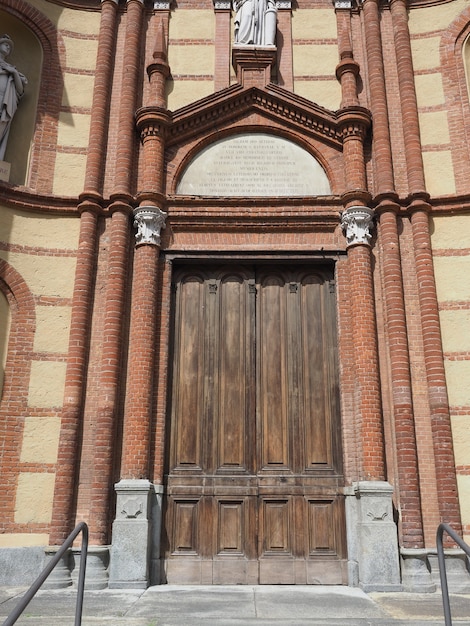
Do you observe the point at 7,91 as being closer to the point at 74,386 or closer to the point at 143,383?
the point at 74,386

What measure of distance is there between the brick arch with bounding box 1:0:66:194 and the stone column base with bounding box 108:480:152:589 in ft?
16.7

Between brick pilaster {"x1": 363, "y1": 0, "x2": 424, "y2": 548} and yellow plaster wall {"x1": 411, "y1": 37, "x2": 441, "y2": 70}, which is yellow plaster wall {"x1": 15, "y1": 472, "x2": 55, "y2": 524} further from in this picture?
yellow plaster wall {"x1": 411, "y1": 37, "x2": 441, "y2": 70}

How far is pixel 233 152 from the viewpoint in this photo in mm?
10328

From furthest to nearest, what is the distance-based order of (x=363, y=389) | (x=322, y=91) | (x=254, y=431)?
1. (x=322, y=91)
2. (x=254, y=431)
3. (x=363, y=389)

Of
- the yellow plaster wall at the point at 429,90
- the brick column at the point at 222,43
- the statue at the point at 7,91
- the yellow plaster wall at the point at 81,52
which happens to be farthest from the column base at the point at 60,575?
the yellow plaster wall at the point at 429,90

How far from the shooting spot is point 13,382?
8.80 meters

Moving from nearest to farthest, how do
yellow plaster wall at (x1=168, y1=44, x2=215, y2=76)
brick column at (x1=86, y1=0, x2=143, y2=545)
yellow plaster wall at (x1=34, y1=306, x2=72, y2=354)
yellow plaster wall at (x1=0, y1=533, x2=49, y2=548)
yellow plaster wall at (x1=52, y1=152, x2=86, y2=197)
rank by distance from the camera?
yellow plaster wall at (x1=0, y1=533, x2=49, y2=548), brick column at (x1=86, y1=0, x2=143, y2=545), yellow plaster wall at (x1=34, y1=306, x2=72, y2=354), yellow plaster wall at (x1=52, y1=152, x2=86, y2=197), yellow plaster wall at (x1=168, y1=44, x2=215, y2=76)

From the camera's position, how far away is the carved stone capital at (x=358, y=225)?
9.31 m

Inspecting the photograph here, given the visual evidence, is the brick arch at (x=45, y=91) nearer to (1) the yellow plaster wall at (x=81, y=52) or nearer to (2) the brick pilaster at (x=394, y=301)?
(1) the yellow plaster wall at (x=81, y=52)

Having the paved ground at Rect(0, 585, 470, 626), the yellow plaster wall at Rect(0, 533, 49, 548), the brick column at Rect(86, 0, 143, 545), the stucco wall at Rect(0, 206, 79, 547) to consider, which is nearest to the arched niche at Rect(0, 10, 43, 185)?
the stucco wall at Rect(0, 206, 79, 547)

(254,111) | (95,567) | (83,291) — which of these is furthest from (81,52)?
(95,567)

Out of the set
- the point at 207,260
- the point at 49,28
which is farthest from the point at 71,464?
the point at 49,28

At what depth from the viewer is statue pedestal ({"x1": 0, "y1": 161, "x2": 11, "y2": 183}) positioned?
988 centimetres

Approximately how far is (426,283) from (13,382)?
639 cm
